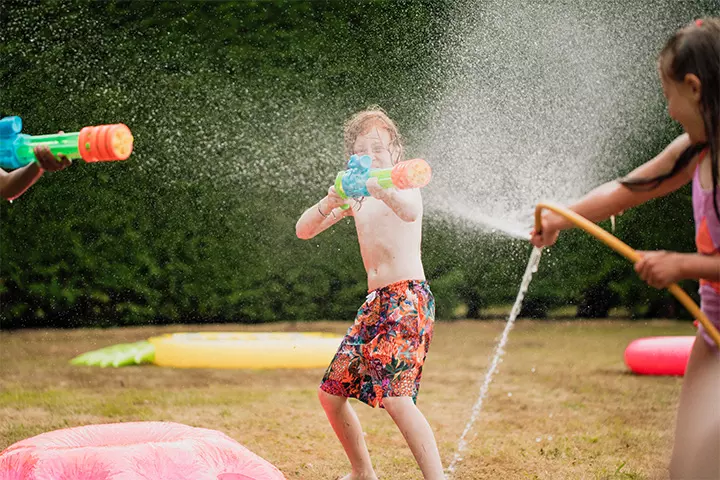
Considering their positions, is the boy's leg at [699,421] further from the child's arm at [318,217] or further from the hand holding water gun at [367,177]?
the child's arm at [318,217]

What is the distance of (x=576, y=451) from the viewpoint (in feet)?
11.6

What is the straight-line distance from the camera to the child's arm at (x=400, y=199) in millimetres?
2729

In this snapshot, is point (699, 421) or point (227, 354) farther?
point (227, 354)

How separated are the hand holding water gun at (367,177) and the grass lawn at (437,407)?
3.70 ft

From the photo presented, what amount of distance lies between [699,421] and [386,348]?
112 cm

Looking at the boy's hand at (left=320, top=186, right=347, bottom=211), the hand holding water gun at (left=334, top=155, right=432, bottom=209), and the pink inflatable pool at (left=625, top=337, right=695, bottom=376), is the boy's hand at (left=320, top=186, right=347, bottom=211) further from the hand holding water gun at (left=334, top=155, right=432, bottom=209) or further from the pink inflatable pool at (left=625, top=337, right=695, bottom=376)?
the pink inflatable pool at (left=625, top=337, right=695, bottom=376)

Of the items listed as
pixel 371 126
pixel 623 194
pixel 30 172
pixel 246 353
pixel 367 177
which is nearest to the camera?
pixel 623 194

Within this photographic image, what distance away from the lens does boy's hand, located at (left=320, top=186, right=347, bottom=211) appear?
288 centimetres

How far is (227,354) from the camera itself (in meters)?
5.66

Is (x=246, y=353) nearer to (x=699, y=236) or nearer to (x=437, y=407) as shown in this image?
(x=437, y=407)

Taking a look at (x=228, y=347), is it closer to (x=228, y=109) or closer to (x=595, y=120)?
(x=228, y=109)

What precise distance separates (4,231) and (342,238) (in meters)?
2.71

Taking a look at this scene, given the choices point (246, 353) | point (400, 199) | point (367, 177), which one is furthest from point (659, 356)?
point (367, 177)

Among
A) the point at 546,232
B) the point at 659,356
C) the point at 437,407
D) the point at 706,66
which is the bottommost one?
the point at 437,407
